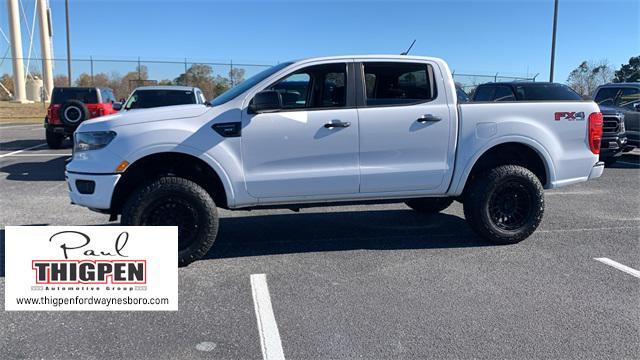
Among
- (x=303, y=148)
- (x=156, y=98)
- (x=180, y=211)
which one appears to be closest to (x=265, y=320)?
(x=180, y=211)

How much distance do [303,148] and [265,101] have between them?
0.56 meters

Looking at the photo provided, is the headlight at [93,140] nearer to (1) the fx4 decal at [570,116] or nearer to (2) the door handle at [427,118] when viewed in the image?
(2) the door handle at [427,118]

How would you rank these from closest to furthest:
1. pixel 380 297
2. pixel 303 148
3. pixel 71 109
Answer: pixel 380 297, pixel 303 148, pixel 71 109

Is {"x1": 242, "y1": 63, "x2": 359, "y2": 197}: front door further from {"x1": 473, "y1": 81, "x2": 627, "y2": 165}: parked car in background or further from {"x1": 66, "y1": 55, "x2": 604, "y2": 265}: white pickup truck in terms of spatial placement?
{"x1": 473, "y1": 81, "x2": 627, "y2": 165}: parked car in background

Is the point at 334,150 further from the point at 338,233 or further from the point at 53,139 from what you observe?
the point at 53,139

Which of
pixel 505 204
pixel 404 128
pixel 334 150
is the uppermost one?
pixel 404 128

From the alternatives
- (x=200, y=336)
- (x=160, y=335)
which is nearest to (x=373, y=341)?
(x=200, y=336)

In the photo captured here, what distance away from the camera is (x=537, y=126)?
550 centimetres

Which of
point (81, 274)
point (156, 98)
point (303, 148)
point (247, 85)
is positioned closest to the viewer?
point (81, 274)

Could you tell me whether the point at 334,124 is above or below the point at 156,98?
below

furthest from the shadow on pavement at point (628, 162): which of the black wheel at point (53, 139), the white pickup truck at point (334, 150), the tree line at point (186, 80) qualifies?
the tree line at point (186, 80)

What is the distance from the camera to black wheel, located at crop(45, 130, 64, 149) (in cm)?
1392

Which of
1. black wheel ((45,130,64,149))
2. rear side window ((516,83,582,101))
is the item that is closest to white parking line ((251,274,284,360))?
rear side window ((516,83,582,101))

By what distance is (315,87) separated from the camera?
17.5 feet
